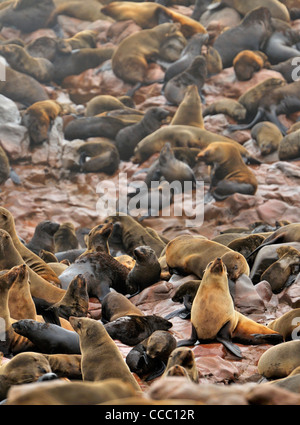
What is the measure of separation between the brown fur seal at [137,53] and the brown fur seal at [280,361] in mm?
15022

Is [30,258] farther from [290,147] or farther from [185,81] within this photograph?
[185,81]

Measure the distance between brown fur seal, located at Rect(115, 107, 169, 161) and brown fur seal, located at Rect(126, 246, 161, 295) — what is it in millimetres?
8787

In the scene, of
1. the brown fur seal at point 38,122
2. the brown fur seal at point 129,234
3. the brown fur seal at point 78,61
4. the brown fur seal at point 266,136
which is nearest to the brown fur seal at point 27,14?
the brown fur seal at point 78,61

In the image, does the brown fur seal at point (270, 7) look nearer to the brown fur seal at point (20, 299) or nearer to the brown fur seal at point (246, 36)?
the brown fur seal at point (246, 36)

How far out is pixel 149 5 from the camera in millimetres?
22141

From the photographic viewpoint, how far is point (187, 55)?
19.7 meters

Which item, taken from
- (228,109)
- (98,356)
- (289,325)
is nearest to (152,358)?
(98,356)

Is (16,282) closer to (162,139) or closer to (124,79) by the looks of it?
(162,139)

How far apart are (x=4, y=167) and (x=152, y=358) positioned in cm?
1063

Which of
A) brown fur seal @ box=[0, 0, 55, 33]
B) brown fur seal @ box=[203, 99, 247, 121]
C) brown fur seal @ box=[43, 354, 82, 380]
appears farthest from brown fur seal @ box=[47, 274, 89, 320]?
brown fur seal @ box=[0, 0, 55, 33]

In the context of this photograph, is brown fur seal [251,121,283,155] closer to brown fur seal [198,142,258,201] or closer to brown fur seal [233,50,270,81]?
brown fur seal [198,142,258,201]

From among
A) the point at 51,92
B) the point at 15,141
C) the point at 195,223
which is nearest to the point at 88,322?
the point at 195,223

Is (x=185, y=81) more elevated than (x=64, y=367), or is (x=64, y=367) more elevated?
(x=64, y=367)

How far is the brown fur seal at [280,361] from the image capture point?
505 cm
